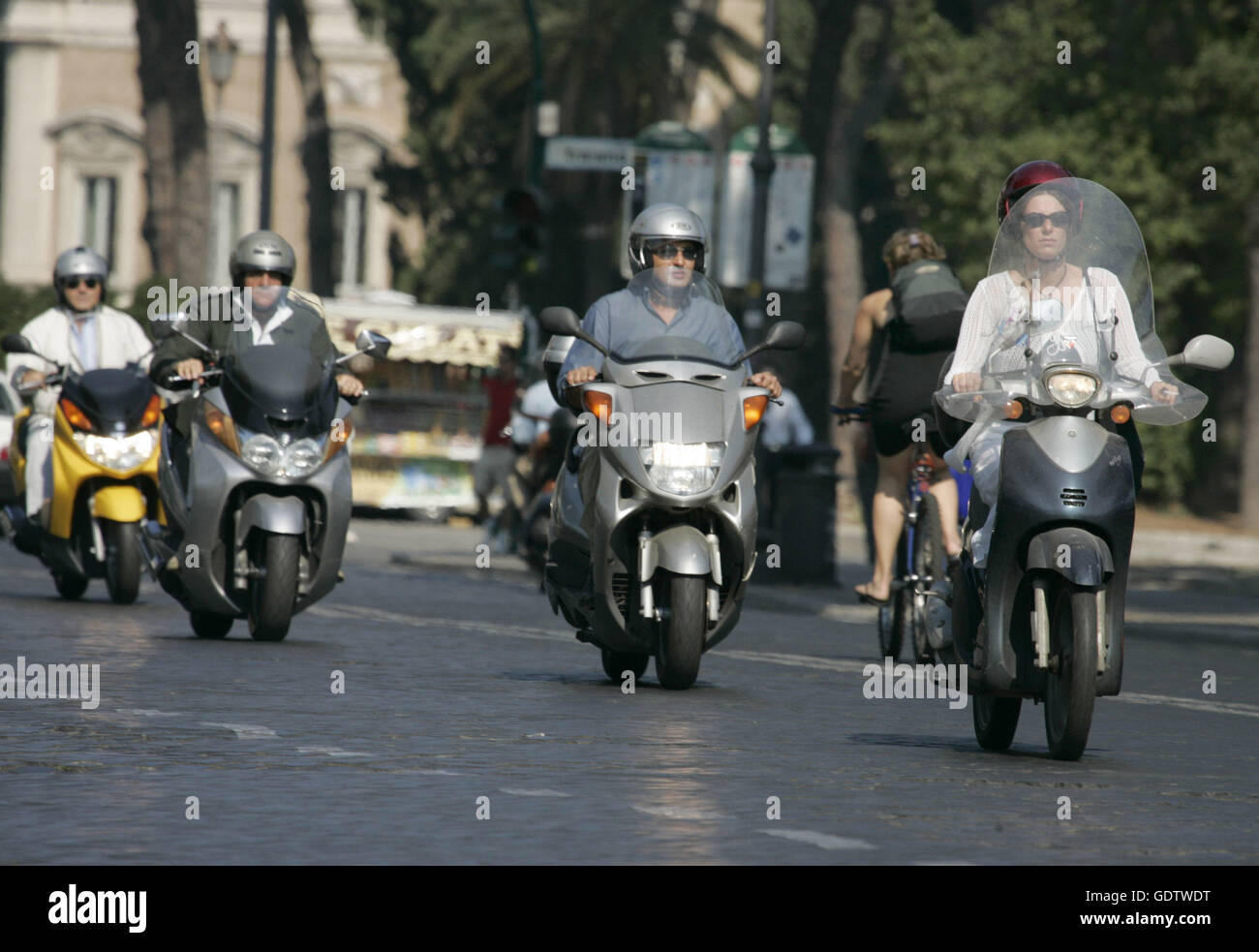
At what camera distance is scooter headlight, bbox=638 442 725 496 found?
34.0ft

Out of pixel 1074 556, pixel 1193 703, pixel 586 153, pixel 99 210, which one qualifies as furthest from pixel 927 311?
pixel 99 210

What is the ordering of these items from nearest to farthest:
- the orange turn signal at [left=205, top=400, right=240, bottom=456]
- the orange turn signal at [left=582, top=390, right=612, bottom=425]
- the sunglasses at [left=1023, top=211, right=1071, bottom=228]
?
the sunglasses at [left=1023, top=211, right=1071, bottom=228] < the orange turn signal at [left=582, top=390, right=612, bottom=425] < the orange turn signal at [left=205, top=400, right=240, bottom=456]

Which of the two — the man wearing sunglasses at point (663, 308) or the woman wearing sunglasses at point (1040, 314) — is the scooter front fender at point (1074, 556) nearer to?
the woman wearing sunglasses at point (1040, 314)

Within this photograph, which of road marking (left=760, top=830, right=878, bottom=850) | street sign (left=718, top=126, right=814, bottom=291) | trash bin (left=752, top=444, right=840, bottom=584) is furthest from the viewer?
street sign (left=718, top=126, right=814, bottom=291)

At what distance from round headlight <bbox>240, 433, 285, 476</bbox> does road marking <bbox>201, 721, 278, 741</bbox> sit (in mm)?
3155

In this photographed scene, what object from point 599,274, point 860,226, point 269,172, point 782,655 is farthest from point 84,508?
point 860,226

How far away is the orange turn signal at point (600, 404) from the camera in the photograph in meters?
10.5

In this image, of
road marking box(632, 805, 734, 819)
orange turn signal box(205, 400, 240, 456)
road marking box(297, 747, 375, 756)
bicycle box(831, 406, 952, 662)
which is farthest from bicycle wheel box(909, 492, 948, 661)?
road marking box(632, 805, 734, 819)

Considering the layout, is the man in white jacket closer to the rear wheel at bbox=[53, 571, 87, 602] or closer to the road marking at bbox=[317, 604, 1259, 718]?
the rear wheel at bbox=[53, 571, 87, 602]

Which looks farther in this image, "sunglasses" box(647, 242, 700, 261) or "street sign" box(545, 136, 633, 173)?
"street sign" box(545, 136, 633, 173)

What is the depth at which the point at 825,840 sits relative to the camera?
6.73m

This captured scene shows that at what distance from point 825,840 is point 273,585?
221 inches

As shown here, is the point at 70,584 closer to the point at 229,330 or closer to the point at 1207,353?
A: the point at 229,330

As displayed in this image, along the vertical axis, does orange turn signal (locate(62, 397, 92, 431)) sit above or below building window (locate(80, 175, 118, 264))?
below
